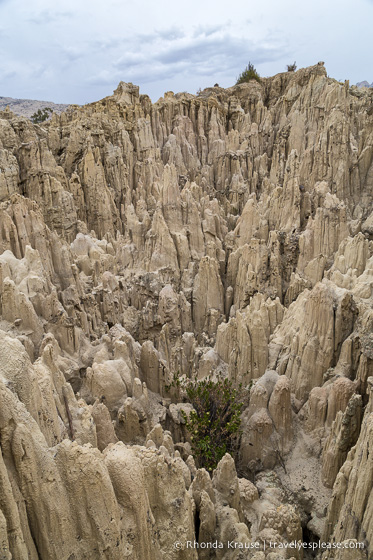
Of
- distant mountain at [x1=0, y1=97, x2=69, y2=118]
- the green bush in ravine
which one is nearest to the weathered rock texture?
the green bush in ravine

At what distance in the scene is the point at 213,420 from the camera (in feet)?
44.2

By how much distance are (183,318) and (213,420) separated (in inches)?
341

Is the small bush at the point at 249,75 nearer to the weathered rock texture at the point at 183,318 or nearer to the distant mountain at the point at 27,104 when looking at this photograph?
the weathered rock texture at the point at 183,318

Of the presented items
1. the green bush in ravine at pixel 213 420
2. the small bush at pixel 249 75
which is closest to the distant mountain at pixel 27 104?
the small bush at pixel 249 75

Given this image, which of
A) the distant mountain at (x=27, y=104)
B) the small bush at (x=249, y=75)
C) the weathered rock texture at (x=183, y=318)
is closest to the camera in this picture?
the weathered rock texture at (x=183, y=318)

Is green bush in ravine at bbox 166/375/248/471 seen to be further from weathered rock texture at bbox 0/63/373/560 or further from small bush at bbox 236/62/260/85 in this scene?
small bush at bbox 236/62/260/85

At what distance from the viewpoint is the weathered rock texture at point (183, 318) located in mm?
6004

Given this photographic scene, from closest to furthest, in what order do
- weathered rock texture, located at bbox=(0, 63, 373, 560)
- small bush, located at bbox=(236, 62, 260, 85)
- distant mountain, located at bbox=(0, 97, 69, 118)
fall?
weathered rock texture, located at bbox=(0, 63, 373, 560) → small bush, located at bbox=(236, 62, 260, 85) → distant mountain, located at bbox=(0, 97, 69, 118)

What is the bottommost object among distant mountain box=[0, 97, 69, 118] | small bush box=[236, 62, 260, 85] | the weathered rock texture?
the weathered rock texture

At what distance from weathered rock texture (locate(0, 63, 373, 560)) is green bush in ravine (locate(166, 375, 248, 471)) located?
0.47 metres

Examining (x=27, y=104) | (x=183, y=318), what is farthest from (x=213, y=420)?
Result: (x=27, y=104)

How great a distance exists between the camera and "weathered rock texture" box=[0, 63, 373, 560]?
6.00m

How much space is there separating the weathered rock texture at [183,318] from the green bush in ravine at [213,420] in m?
0.47

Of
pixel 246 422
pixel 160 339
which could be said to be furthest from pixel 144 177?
pixel 246 422
